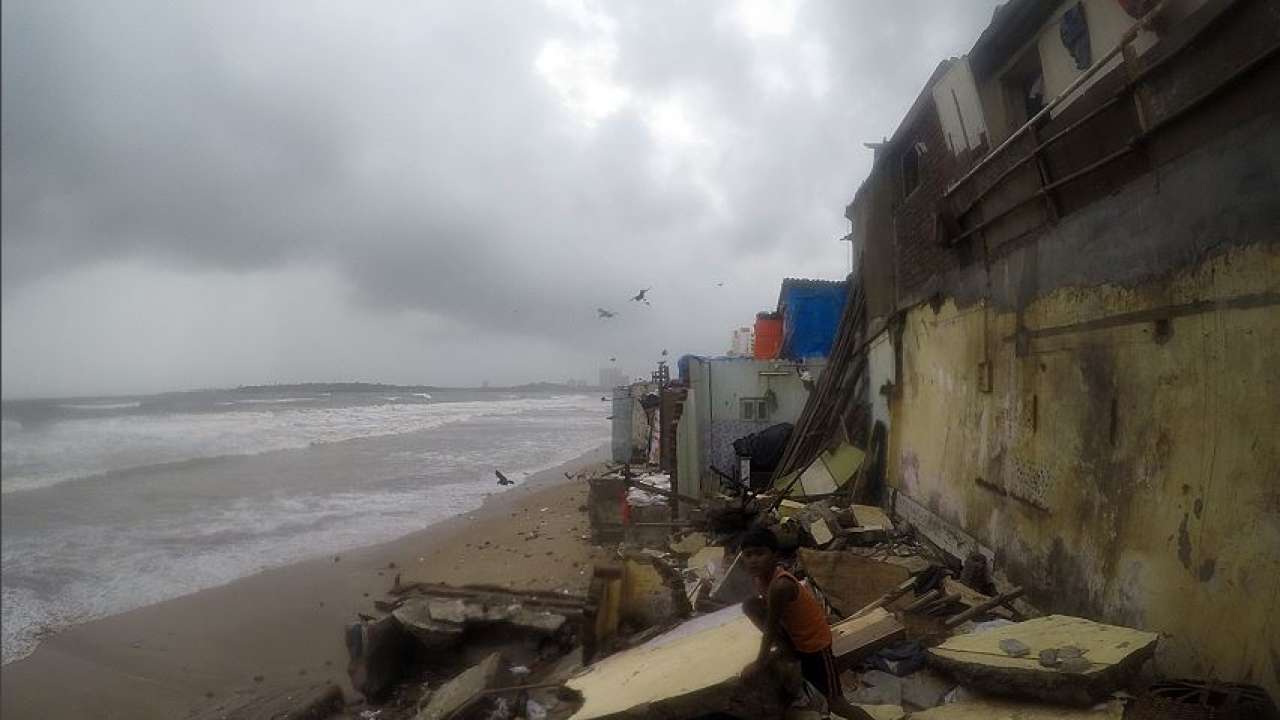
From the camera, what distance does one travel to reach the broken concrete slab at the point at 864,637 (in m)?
4.70

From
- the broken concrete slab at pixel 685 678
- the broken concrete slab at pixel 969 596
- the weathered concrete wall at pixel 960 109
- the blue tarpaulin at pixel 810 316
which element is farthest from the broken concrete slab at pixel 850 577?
the blue tarpaulin at pixel 810 316

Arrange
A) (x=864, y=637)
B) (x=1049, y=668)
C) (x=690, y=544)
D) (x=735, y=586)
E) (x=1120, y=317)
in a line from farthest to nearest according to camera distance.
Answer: (x=690, y=544) < (x=735, y=586) < (x=864, y=637) < (x=1120, y=317) < (x=1049, y=668)

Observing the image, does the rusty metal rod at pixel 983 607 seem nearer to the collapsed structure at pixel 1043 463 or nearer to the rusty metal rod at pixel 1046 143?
the collapsed structure at pixel 1043 463

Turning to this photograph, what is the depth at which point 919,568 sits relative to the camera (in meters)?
6.78

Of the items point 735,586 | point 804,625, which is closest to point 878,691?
point 804,625

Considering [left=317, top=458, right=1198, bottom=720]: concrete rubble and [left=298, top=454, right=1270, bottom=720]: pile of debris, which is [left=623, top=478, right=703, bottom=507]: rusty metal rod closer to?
[left=298, top=454, right=1270, bottom=720]: pile of debris

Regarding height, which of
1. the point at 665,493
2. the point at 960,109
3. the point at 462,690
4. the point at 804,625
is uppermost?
the point at 960,109

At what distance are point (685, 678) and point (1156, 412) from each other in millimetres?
3507

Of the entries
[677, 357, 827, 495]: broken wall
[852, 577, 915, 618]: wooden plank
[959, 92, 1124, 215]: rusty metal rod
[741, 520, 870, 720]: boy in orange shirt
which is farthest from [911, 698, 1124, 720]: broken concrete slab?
[677, 357, 827, 495]: broken wall

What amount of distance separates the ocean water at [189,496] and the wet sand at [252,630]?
2.22ft

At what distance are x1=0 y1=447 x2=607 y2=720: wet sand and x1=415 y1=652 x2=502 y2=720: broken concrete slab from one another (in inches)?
74.1

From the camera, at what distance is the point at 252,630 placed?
8.55 meters

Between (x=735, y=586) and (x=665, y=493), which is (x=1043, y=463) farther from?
(x=665, y=493)

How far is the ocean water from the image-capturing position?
33.2ft
